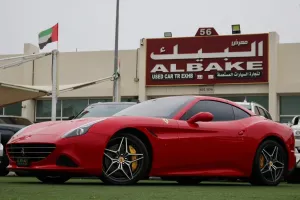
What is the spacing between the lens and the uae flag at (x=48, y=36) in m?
27.3

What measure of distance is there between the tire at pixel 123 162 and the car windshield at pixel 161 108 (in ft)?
2.63

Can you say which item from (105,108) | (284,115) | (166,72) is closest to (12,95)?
(105,108)

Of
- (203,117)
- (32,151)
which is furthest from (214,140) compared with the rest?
(32,151)

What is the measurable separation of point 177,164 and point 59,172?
161cm

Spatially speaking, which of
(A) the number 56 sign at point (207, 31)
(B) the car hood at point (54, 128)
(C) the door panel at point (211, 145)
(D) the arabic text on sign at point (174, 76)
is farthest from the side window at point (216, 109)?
(D) the arabic text on sign at point (174, 76)

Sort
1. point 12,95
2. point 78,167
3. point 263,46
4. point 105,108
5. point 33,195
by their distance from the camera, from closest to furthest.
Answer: point 33,195 < point 78,167 < point 105,108 < point 12,95 < point 263,46

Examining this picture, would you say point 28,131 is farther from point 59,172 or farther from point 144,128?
point 144,128

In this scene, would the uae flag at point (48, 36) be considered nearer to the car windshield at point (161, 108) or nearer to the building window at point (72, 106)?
the building window at point (72, 106)

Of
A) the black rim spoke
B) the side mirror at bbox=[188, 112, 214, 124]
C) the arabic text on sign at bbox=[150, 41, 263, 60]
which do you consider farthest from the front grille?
the arabic text on sign at bbox=[150, 41, 263, 60]

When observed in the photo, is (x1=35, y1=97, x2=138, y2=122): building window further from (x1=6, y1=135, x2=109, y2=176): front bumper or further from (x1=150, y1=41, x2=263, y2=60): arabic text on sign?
(x1=6, y1=135, x2=109, y2=176): front bumper

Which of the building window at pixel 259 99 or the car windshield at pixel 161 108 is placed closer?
the car windshield at pixel 161 108

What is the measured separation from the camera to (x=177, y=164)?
931cm

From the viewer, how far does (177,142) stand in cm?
927

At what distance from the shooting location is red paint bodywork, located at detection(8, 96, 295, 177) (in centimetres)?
861
